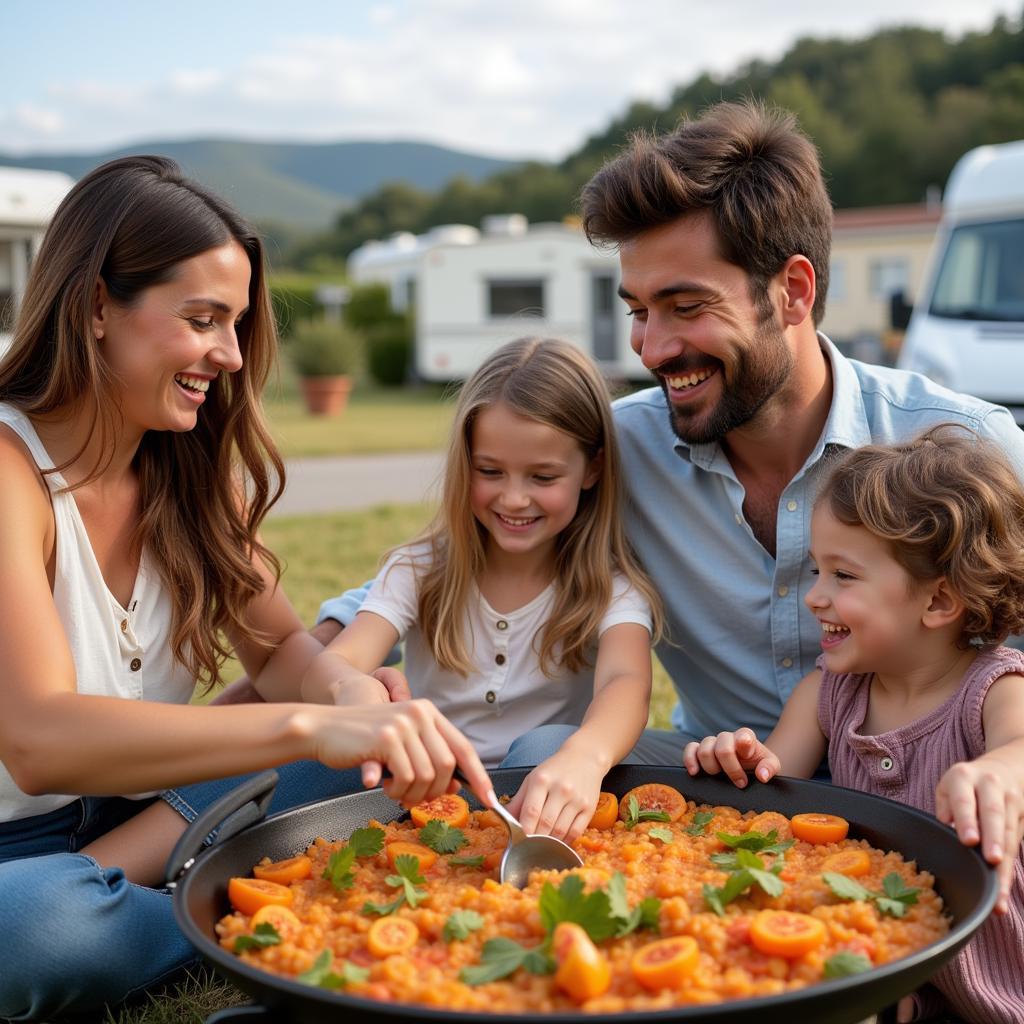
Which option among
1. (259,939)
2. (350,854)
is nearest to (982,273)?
(350,854)

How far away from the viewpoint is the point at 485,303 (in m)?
27.0

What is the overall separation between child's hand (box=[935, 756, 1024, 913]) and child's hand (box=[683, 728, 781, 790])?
40cm

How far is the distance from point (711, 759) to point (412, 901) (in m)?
0.75

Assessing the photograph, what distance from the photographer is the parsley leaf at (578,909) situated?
187 cm

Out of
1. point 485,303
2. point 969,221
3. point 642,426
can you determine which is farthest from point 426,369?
point 642,426

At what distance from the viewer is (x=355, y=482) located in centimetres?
1253

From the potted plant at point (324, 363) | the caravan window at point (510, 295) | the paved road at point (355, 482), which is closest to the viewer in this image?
the paved road at point (355, 482)

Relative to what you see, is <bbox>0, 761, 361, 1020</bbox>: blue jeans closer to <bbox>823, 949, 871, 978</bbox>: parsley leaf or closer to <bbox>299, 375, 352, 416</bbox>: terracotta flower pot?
<bbox>823, 949, 871, 978</bbox>: parsley leaf

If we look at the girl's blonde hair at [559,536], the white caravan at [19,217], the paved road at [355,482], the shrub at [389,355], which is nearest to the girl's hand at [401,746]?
the girl's blonde hair at [559,536]

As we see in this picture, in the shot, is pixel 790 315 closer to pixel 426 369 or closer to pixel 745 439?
pixel 745 439

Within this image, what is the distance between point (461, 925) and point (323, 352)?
20.6 meters

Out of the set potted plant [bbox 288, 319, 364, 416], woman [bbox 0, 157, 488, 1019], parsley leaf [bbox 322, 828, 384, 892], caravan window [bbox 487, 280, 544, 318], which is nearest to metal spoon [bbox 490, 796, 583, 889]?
woman [bbox 0, 157, 488, 1019]

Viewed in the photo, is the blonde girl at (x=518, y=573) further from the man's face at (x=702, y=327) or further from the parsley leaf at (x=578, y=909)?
the parsley leaf at (x=578, y=909)

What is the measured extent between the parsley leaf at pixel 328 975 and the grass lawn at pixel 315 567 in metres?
0.90
